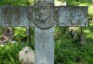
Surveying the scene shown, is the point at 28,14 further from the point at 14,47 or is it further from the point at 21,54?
the point at 14,47

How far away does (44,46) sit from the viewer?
6.12m

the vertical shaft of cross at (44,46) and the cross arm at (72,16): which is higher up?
the cross arm at (72,16)

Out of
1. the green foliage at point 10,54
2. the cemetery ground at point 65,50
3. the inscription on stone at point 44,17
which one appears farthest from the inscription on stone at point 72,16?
the green foliage at point 10,54

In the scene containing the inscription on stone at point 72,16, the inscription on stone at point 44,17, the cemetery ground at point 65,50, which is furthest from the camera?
the cemetery ground at point 65,50

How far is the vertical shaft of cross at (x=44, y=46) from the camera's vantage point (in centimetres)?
606

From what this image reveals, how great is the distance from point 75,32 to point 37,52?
8.27m

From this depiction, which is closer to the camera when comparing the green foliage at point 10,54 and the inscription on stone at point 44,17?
the inscription on stone at point 44,17

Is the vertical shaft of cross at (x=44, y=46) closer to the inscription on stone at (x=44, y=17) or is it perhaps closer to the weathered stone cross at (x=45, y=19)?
the weathered stone cross at (x=45, y=19)

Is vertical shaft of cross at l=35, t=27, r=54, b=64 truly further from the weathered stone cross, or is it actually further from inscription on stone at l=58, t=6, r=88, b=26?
inscription on stone at l=58, t=6, r=88, b=26

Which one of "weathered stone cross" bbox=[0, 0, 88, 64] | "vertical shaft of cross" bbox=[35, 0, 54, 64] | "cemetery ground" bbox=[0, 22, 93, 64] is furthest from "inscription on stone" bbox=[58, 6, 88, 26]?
"cemetery ground" bbox=[0, 22, 93, 64]

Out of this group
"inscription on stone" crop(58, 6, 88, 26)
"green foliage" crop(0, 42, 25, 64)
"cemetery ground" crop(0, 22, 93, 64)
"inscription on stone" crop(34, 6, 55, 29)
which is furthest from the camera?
"cemetery ground" crop(0, 22, 93, 64)

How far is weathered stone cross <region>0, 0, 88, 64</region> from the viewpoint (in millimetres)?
6012

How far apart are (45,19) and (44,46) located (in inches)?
19.3

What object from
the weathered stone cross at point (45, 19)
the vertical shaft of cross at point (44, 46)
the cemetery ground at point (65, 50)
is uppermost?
the weathered stone cross at point (45, 19)
